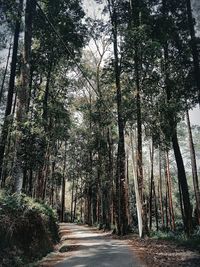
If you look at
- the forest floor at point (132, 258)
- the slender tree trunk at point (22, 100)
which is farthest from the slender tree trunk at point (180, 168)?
the slender tree trunk at point (22, 100)

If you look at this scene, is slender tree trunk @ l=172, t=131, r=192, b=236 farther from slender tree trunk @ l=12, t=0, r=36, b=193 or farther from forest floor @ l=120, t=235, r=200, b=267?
slender tree trunk @ l=12, t=0, r=36, b=193

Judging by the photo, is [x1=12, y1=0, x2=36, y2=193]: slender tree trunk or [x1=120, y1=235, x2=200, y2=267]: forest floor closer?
[x1=120, y1=235, x2=200, y2=267]: forest floor

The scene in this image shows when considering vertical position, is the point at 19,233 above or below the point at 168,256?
above

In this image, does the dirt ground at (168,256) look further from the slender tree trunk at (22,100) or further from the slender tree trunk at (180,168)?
the slender tree trunk at (22,100)

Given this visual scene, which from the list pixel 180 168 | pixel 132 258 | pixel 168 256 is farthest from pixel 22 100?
pixel 180 168

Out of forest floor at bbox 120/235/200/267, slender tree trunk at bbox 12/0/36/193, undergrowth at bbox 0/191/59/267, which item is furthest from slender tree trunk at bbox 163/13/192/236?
slender tree trunk at bbox 12/0/36/193

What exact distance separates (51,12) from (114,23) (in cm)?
416

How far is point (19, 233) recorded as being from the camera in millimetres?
8867

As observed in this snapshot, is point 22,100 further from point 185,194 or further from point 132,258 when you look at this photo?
point 185,194

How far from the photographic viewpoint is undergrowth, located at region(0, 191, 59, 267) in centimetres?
774

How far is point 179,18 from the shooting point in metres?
17.4

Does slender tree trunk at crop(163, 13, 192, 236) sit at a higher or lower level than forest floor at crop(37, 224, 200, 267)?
higher

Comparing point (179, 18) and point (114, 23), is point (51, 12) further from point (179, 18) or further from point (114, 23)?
point (179, 18)

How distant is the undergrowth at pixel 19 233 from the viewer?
7.74 m
